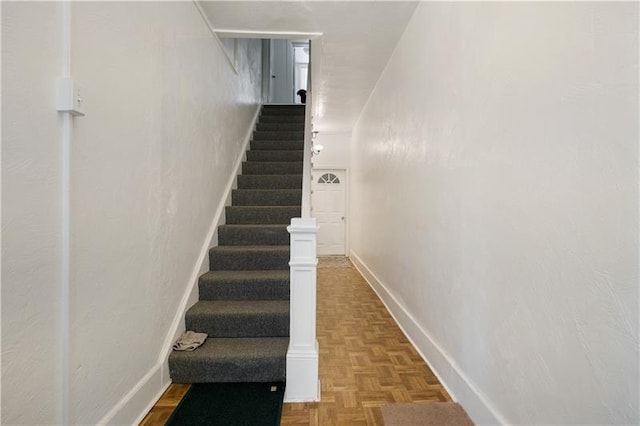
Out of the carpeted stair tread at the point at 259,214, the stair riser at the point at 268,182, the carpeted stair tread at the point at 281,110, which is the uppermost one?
the carpeted stair tread at the point at 281,110

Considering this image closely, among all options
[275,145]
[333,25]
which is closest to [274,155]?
[275,145]

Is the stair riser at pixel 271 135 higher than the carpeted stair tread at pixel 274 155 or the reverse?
higher

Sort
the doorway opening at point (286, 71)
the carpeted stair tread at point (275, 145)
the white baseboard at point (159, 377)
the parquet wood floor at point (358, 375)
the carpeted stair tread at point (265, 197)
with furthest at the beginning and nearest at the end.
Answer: the doorway opening at point (286, 71) → the carpeted stair tread at point (275, 145) → the carpeted stair tread at point (265, 197) → the parquet wood floor at point (358, 375) → the white baseboard at point (159, 377)

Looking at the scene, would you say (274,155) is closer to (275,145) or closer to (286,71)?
(275,145)

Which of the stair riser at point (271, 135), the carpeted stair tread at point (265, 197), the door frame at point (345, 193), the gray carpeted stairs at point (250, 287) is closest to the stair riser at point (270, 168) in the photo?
the gray carpeted stairs at point (250, 287)

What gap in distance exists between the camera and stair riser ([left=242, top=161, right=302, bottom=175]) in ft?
12.5

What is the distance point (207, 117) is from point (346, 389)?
7.37 feet

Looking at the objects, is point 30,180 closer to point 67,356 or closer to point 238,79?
point 67,356

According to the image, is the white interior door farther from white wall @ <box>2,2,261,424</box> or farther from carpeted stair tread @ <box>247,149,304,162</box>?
white wall @ <box>2,2,261,424</box>

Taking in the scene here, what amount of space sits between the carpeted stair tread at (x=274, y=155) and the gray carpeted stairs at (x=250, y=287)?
0.01 m

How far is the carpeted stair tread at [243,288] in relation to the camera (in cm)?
245

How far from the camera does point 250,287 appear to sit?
8.03 feet

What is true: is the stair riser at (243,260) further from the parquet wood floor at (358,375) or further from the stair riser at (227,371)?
the stair riser at (227,371)

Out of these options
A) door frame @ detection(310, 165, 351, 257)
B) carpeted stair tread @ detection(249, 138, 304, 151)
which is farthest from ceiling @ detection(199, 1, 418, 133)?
door frame @ detection(310, 165, 351, 257)
